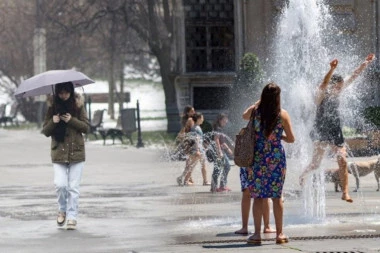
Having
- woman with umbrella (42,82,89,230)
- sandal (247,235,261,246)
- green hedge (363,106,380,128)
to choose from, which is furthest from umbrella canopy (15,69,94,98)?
green hedge (363,106,380,128)

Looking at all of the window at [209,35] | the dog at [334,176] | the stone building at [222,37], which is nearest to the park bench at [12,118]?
the stone building at [222,37]

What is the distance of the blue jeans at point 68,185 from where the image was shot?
53.9 feet

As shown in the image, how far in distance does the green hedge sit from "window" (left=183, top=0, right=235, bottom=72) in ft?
26.1

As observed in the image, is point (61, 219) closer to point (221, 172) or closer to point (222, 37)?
point (221, 172)

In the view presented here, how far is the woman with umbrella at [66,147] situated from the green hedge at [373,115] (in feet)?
45.4

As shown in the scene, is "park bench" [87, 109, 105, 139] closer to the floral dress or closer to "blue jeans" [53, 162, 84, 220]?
"blue jeans" [53, 162, 84, 220]

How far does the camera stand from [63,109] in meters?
16.6

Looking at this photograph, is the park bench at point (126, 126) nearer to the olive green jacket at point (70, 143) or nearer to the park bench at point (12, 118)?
the park bench at point (12, 118)

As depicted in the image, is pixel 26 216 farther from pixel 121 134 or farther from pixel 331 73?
pixel 121 134

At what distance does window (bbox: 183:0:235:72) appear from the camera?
37.9 meters

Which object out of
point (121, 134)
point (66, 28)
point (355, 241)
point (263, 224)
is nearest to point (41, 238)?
point (263, 224)

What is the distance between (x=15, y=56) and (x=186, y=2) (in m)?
32.6

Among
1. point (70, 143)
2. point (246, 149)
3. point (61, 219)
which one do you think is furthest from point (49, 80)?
point (246, 149)

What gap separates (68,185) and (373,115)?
14.6 m
